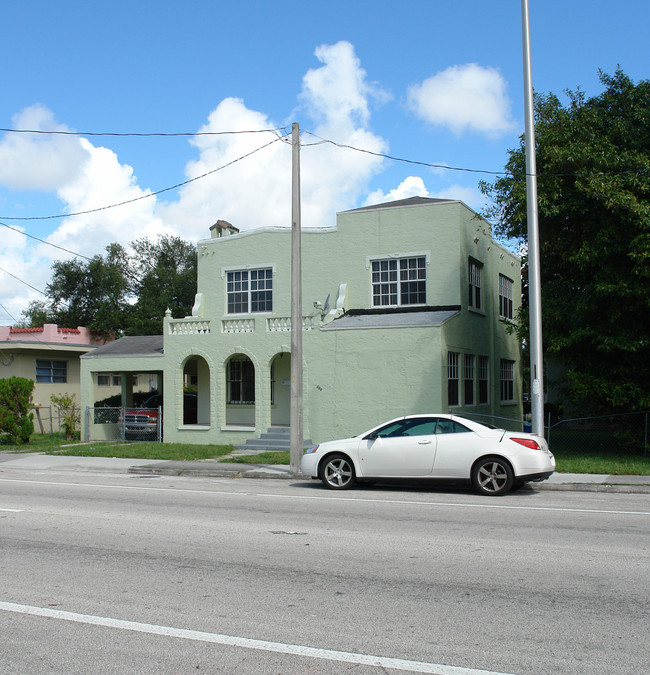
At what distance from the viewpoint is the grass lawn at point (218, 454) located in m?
15.1

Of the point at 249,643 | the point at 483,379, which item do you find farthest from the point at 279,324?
the point at 249,643

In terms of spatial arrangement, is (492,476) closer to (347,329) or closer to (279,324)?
(347,329)

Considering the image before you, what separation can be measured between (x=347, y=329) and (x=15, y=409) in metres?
12.4

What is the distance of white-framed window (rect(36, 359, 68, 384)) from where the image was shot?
3234 cm

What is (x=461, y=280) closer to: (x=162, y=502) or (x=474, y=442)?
(x=474, y=442)

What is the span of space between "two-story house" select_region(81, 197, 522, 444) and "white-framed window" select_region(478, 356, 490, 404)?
4cm

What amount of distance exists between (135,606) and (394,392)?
49.2 feet

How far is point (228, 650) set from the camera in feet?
15.9

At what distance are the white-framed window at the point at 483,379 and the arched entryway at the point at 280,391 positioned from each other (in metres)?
6.54

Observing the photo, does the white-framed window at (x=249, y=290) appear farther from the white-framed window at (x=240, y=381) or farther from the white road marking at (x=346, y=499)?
the white road marking at (x=346, y=499)

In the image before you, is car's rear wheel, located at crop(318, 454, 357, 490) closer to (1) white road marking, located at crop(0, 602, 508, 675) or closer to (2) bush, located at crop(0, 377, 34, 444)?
(1) white road marking, located at crop(0, 602, 508, 675)

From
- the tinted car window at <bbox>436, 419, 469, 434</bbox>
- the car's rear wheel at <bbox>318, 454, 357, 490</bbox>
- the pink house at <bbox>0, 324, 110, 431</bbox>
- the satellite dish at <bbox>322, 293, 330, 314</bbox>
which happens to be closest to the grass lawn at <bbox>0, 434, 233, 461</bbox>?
the satellite dish at <bbox>322, 293, 330, 314</bbox>

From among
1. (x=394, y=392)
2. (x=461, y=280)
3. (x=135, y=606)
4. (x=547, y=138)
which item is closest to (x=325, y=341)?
(x=394, y=392)

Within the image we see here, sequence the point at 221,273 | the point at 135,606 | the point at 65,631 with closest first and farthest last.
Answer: the point at 65,631, the point at 135,606, the point at 221,273
